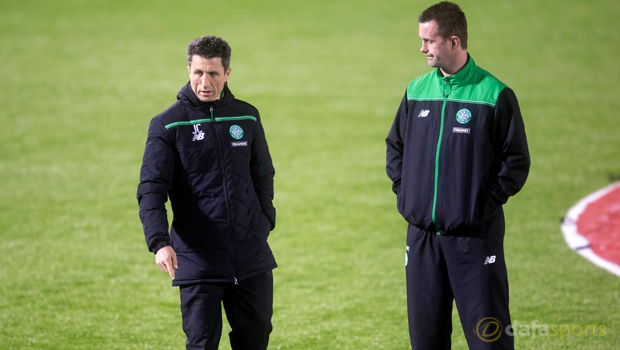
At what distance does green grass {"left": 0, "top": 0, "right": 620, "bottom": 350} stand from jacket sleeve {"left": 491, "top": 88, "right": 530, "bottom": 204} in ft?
6.72

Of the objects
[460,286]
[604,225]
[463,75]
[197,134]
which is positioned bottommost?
[604,225]

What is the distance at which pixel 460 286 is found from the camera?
344 cm

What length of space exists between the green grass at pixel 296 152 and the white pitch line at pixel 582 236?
135mm

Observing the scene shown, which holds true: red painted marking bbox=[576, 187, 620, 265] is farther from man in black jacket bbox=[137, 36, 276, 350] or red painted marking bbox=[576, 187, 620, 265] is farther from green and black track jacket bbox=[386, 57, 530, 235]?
man in black jacket bbox=[137, 36, 276, 350]

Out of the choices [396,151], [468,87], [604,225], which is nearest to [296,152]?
[604,225]

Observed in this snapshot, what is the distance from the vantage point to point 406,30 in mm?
17500

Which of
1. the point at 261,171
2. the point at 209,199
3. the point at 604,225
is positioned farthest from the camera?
the point at 604,225

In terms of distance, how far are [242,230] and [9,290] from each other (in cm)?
368

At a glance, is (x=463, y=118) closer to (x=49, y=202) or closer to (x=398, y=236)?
(x=398, y=236)

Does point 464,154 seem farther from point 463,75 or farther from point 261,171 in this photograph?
point 261,171

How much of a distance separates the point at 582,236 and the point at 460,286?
4.73 m

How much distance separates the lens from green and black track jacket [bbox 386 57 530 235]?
133 inches

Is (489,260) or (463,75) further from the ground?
(463,75)

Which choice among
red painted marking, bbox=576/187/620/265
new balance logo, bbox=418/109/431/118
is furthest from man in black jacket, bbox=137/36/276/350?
red painted marking, bbox=576/187/620/265
